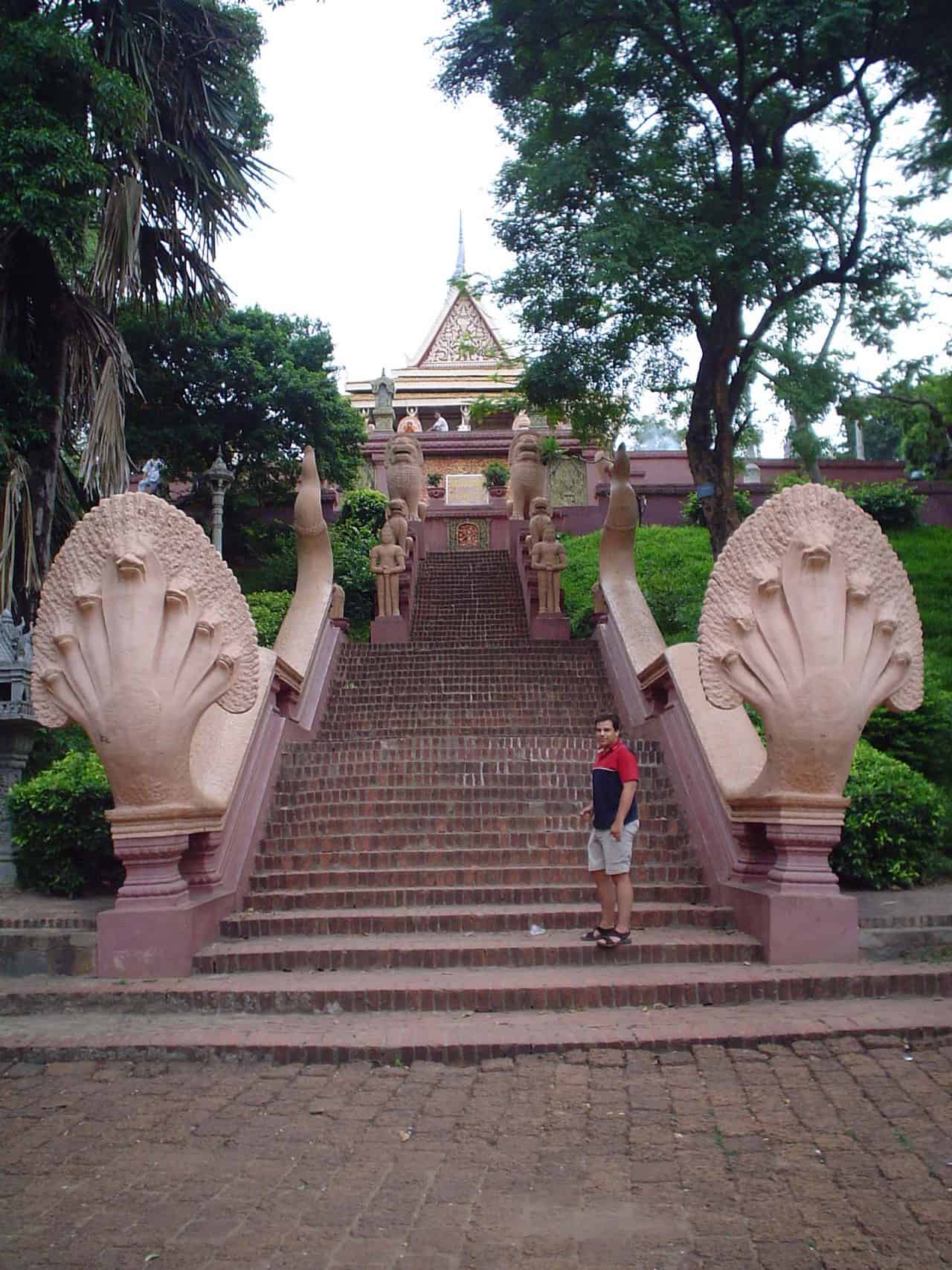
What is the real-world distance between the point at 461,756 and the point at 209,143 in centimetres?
664

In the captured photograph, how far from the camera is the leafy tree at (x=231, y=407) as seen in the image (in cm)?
1923

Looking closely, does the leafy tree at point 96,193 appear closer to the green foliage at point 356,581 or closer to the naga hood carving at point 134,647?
the naga hood carving at point 134,647

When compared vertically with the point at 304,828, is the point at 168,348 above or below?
above

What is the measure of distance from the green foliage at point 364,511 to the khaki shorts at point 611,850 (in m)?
14.5

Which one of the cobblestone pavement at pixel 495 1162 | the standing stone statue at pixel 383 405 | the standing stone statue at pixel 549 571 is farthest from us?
the standing stone statue at pixel 383 405

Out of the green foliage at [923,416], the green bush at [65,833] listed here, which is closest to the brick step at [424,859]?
the green bush at [65,833]

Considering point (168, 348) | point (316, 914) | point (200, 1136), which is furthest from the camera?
point (168, 348)

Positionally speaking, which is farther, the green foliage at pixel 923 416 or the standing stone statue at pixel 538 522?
the green foliage at pixel 923 416

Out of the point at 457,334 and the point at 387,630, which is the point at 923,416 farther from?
the point at 457,334

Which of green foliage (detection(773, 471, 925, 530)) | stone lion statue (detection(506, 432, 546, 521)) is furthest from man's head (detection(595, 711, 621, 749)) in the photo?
green foliage (detection(773, 471, 925, 530))

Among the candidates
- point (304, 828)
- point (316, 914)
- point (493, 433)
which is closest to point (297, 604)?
point (304, 828)

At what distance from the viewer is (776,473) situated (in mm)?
25250

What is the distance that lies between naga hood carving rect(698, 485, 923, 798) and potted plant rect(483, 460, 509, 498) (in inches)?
793

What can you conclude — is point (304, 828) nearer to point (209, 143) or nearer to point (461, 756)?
point (461, 756)
